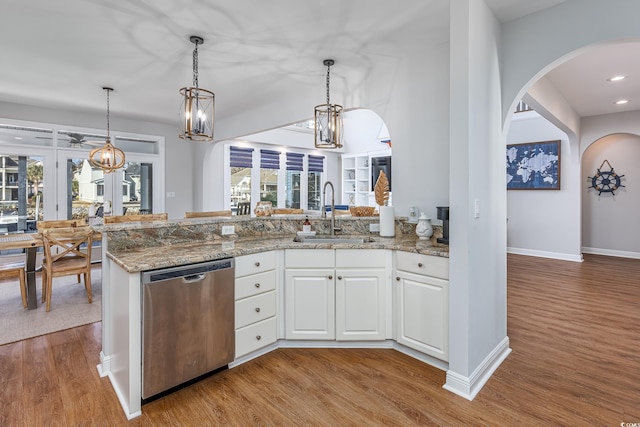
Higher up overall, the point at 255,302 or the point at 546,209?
the point at 546,209

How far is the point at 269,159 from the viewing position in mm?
7848

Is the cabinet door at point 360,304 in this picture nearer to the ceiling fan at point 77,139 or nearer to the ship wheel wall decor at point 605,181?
the ceiling fan at point 77,139

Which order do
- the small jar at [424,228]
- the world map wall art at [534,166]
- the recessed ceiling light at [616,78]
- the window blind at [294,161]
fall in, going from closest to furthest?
1. the small jar at [424,228]
2. the recessed ceiling light at [616,78]
3. the world map wall art at [534,166]
4. the window blind at [294,161]

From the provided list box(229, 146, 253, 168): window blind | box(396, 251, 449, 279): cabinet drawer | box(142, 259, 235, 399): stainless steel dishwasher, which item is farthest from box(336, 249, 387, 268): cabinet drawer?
box(229, 146, 253, 168): window blind

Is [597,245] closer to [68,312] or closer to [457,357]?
[457,357]

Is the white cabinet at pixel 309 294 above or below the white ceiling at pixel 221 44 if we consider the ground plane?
below

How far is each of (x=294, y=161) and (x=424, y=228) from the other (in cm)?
591

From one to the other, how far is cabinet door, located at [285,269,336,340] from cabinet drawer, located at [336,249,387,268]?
0.15 meters

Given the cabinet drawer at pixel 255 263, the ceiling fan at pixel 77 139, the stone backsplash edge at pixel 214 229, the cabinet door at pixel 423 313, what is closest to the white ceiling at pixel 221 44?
the ceiling fan at pixel 77 139

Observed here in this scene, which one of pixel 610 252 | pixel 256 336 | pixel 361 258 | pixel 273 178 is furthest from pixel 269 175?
pixel 610 252

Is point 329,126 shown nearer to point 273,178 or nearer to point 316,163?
Answer: point 273,178

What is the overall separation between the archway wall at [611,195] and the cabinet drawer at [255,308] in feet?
21.3

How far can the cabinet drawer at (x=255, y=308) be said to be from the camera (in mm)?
2410

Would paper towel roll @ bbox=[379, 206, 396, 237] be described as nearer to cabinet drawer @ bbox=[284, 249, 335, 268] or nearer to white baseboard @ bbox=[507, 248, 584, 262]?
cabinet drawer @ bbox=[284, 249, 335, 268]
